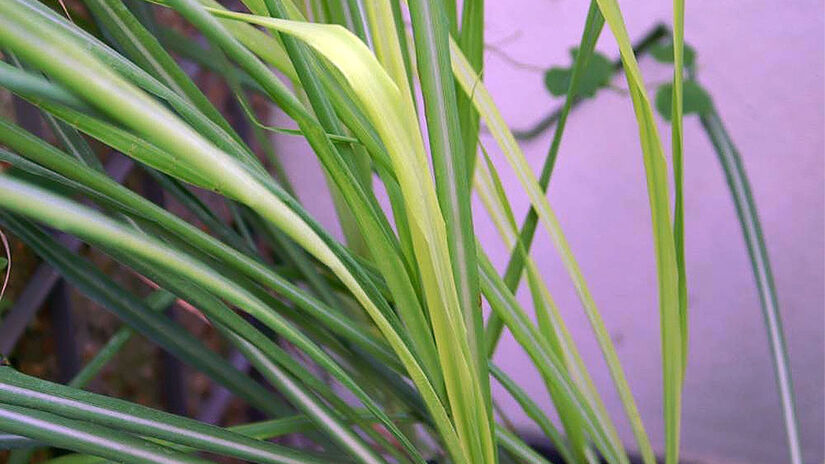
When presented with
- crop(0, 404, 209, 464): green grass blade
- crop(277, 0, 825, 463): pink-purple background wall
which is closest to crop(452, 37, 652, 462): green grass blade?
crop(0, 404, 209, 464): green grass blade

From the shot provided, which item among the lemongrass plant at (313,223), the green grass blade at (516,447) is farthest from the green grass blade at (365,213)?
the green grass blade at (516,447)

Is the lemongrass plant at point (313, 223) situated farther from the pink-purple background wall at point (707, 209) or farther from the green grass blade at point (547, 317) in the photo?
the pink-purple background wall at point (707, 209)

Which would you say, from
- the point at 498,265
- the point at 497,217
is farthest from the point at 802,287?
the point at 497,217

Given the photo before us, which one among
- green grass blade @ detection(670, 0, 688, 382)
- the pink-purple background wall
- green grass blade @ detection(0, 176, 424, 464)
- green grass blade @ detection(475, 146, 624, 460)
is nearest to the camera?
green grass blade @ detection(0, 176, 424, 464)

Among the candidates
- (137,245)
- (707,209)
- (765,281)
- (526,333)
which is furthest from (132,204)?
(707,209)

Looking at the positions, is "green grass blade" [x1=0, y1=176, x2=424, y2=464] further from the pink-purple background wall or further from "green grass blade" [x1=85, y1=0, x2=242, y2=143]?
the pink-purple background wall
